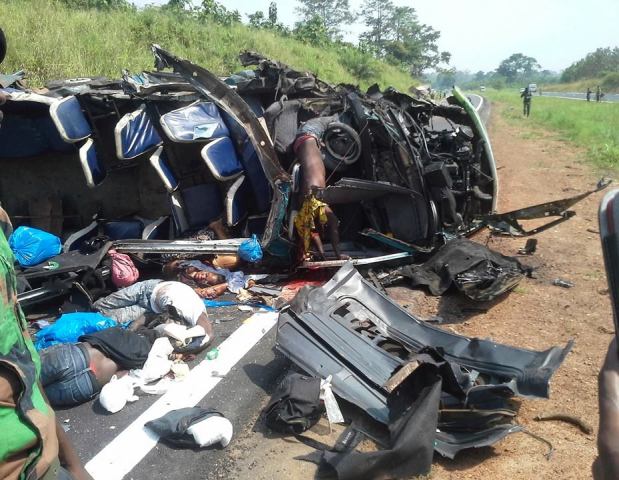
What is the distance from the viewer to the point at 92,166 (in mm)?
5777

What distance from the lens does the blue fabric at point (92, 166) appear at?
5.66 metres

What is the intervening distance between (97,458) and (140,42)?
15.5 meters

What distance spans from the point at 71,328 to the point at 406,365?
9.15 feet

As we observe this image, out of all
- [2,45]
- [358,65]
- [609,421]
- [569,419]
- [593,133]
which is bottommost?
[569,419]

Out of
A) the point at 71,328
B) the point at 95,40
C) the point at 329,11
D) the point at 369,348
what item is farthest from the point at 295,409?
the point at 329,11

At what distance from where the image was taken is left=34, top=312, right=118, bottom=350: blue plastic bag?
4.29m

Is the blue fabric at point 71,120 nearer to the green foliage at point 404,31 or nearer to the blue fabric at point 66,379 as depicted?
the blue fabric at point 66,379

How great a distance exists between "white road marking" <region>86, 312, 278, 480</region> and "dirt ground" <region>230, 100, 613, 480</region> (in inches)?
22.3

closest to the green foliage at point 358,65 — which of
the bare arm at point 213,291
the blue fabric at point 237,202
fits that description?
the blue fabric at point 237,202

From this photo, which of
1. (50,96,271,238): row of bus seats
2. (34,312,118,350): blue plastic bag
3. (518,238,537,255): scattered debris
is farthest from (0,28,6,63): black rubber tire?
(518,238,537,255): scattered debris

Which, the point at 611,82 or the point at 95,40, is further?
the point at 611,82

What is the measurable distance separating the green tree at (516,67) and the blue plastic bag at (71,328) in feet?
508

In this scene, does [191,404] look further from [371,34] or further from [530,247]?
[371,34]

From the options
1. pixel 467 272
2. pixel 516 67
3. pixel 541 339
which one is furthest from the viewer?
pixel 516 67
